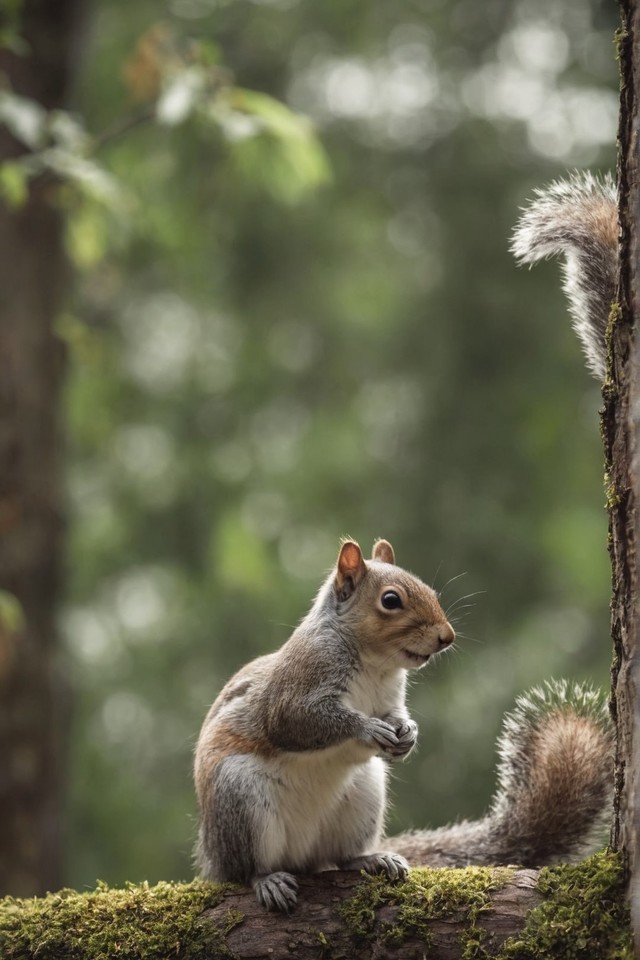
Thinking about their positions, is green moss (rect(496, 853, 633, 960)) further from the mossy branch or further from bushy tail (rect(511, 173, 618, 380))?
bushy tail (rect(511, 173, 618, 380))

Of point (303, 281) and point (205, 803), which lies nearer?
point (205, 803)

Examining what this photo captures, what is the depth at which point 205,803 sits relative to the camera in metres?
2.59

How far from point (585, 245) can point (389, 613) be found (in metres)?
0.85

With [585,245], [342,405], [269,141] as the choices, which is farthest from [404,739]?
[342,405]

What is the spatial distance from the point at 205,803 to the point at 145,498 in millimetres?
4874

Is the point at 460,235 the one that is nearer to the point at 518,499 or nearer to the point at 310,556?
the point at 518,499

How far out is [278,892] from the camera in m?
2.32

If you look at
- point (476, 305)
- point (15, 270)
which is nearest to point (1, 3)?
point (15, 270)

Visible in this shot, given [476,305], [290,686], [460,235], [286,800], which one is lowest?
[286,800]

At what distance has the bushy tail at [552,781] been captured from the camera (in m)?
2.48

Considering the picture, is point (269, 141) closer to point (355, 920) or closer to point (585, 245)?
point (585, 245)

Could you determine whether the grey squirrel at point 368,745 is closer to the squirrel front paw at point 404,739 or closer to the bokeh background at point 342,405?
the squirrel front paw at point 404,739

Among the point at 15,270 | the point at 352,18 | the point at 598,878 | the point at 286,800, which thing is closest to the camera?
the point at 598,878

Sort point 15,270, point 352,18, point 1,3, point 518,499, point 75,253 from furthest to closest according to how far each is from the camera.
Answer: point 352,18
point 518,499
point 75,253
point 15,270
point 1,3
